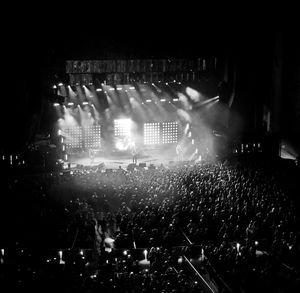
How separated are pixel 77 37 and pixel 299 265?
62.5ft

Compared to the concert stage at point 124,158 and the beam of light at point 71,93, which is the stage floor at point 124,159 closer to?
the concert stage at point 124,158

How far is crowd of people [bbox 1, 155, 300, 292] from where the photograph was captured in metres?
9.92

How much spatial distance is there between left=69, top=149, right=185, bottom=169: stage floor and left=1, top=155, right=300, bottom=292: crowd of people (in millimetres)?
8277

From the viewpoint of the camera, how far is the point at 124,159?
30547 millimetres

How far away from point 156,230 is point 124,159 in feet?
57.5

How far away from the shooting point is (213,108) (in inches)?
1218

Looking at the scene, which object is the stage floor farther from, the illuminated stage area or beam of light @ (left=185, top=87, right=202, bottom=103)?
beam of light @ (left=185, top=87, right=202, bottom=103)

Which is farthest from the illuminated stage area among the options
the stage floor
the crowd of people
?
the crowd of people

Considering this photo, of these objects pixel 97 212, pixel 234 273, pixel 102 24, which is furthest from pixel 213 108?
pixel 234 273

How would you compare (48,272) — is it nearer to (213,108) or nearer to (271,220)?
(271,220)

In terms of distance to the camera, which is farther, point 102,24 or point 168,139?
point 168,139

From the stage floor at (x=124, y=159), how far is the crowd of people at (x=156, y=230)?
8277 millimetres

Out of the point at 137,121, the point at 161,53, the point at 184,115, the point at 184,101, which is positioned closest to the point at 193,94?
the point at 184,101

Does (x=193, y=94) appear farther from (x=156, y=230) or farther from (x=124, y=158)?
(x=156, y=230)
